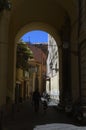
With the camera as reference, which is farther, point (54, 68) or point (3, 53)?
point (54, 68)

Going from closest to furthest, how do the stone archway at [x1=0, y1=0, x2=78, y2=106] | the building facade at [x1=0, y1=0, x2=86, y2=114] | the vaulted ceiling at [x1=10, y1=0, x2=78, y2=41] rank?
1. the building facade at [x1=0, y1=0, x2=86, y2=114]
2. the vaulted ceiling at [x1=10, y1=0, x2=78, y2=41]
3. the stone archway at [x1=0, y1=0, x2=78, y2=106]

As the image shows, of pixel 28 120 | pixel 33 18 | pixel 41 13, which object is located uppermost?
pixel 41 13

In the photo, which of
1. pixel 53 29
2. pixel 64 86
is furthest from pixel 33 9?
pixel 64 86

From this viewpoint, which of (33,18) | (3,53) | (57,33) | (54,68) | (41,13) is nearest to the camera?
(3,53)

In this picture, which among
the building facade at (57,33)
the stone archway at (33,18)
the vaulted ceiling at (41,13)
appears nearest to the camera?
the building facade at (57,33)

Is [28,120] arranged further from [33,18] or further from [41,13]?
[33,18]

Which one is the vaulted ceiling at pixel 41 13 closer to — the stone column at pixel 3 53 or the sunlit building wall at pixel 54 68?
the stone column at pixel 3 53

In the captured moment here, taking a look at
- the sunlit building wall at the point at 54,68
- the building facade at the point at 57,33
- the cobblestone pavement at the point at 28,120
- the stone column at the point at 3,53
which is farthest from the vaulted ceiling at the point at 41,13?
the sunlit building wall at the point at 54,68

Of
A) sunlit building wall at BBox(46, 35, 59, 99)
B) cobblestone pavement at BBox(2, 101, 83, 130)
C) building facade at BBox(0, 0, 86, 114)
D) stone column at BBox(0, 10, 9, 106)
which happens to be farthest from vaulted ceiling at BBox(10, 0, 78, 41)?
sunlit building wall at BBox(46, 35, 59, 99)

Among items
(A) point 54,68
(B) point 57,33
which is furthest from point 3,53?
(A) point 54,68

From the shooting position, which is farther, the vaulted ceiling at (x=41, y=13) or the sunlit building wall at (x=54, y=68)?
the sunlit building wall at (x=54, y=68)

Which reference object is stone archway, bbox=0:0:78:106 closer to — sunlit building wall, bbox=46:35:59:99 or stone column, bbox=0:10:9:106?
stone column, bbox=0:10:9:106

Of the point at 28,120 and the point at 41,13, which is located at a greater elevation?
the point at 41,13

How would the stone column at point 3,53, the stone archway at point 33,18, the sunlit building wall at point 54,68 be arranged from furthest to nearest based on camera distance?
the sunlit building wall at point 54,68 → the stone archway at point 33,18 → the stone column at point 3,53
